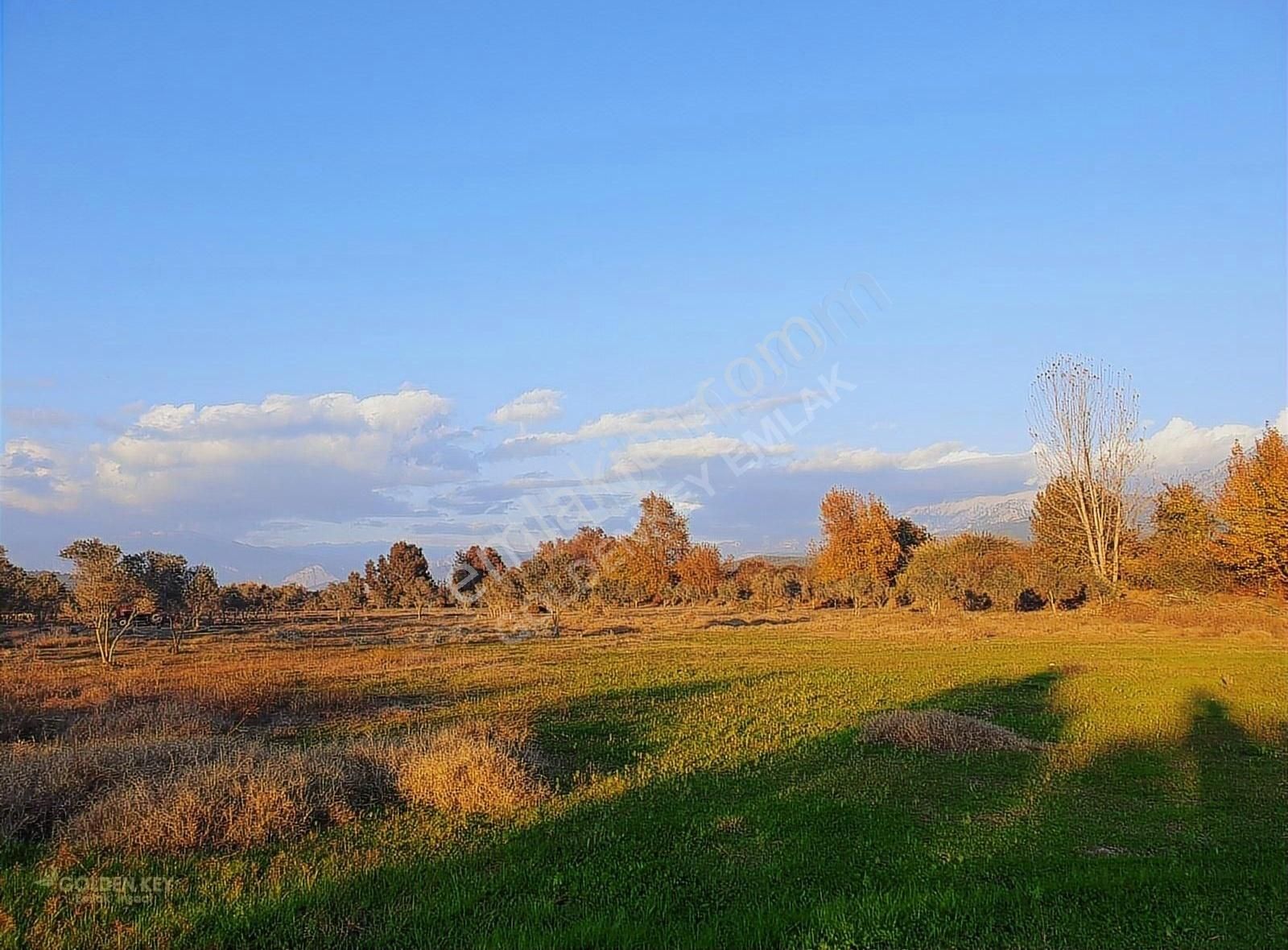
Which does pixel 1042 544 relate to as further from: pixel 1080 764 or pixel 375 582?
pixel 375 582

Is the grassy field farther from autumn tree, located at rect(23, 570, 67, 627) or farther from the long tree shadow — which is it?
autumn tree, located at rect(23, 570, 67, 627)

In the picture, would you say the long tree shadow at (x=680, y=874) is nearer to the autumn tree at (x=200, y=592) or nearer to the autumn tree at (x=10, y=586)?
the autumn tree at (x=200, y=592)

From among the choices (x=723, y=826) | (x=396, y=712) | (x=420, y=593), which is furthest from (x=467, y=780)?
(x=420, y=593)

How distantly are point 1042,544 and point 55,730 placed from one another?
58.6 meters

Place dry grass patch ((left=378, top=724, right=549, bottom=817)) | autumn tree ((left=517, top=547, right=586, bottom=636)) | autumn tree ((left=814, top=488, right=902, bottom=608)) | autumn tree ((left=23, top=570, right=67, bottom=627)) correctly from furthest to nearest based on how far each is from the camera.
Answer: autumn tree ((left=814, top=488, right=902, bottom=608)) < autumn tree ((left=517, top=547, right=586, bottom=636)) < autumn tree ((left=23, top=570, right=67, bottom=627)) < dry grass patch ((left=378, top=724, right=549, bottom=817))

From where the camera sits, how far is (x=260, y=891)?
6.60 m

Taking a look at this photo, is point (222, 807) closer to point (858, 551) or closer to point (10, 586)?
point (10, 586)

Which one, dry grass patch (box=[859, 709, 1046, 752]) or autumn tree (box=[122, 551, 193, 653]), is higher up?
autumn tree (box=[122, 551, 193, 653])

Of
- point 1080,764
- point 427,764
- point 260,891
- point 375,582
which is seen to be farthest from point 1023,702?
point 375,582

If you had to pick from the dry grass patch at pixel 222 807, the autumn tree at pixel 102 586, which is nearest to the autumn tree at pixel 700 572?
the autumn tree at pixel 102 586

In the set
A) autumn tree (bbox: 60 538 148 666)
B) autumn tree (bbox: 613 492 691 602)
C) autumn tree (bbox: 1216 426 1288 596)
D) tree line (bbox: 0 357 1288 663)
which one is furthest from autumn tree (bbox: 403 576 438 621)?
autumn tree (bbox: 1216 426 1288 596)

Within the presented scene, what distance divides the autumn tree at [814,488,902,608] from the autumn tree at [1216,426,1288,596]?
2841 centimetres

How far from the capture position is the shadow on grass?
5945 millimetres

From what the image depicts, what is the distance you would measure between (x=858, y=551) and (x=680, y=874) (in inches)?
2612
